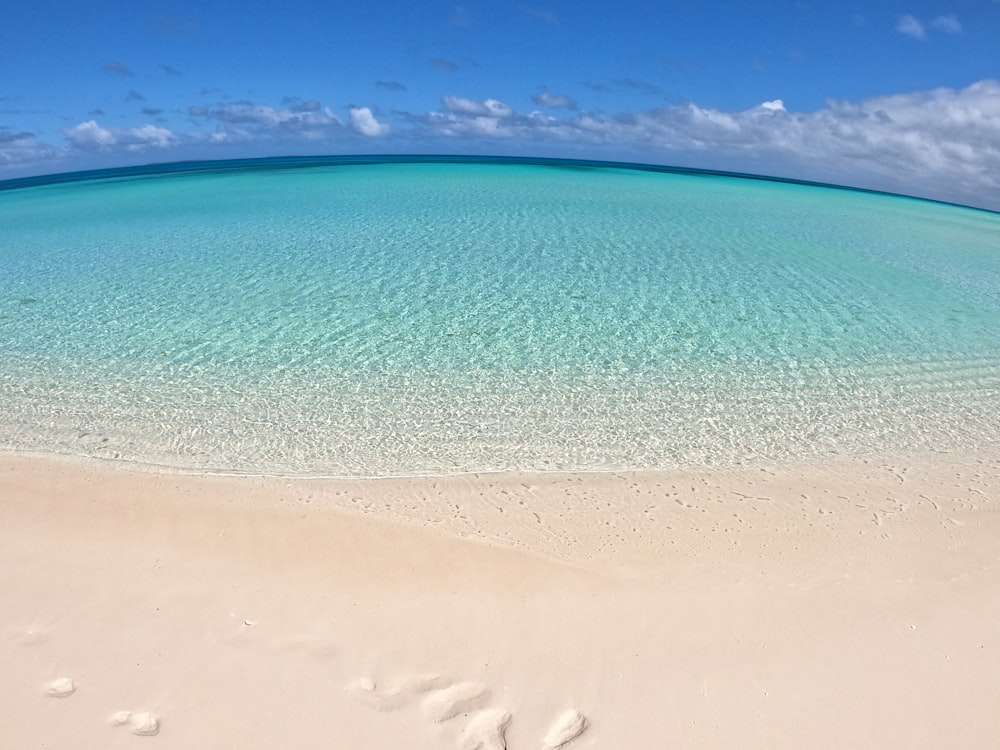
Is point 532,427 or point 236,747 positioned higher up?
point 532,427

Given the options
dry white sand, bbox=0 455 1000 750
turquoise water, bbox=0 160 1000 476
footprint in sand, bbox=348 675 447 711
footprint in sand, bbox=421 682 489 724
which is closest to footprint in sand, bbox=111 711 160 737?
dry white sand, bbox=0 455 1000 750

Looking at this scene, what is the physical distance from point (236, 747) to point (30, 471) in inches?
143

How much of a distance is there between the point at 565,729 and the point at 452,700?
0.58 metres

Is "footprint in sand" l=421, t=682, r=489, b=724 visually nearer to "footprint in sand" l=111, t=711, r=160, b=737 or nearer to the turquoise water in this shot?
"footprint in sand" l=111, t=711, r=160, b=737

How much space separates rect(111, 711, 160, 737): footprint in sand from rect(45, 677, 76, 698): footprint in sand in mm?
328

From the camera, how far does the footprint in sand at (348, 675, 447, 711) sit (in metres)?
3.00

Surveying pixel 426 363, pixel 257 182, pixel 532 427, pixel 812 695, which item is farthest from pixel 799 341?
pixel 257 182

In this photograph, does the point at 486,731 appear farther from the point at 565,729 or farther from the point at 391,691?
the point at 391,691

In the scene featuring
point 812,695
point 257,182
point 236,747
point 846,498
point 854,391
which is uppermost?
point 257,182

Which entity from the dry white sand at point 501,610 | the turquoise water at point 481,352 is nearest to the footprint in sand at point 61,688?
the dry white sand at point 501,610

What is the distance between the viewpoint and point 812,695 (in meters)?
3.08

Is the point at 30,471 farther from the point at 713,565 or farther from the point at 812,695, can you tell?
the point at 812,695

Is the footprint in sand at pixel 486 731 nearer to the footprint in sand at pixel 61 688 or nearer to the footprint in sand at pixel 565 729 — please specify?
the footprint in sand at pixel 565 729

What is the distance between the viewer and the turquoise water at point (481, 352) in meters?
5.54
